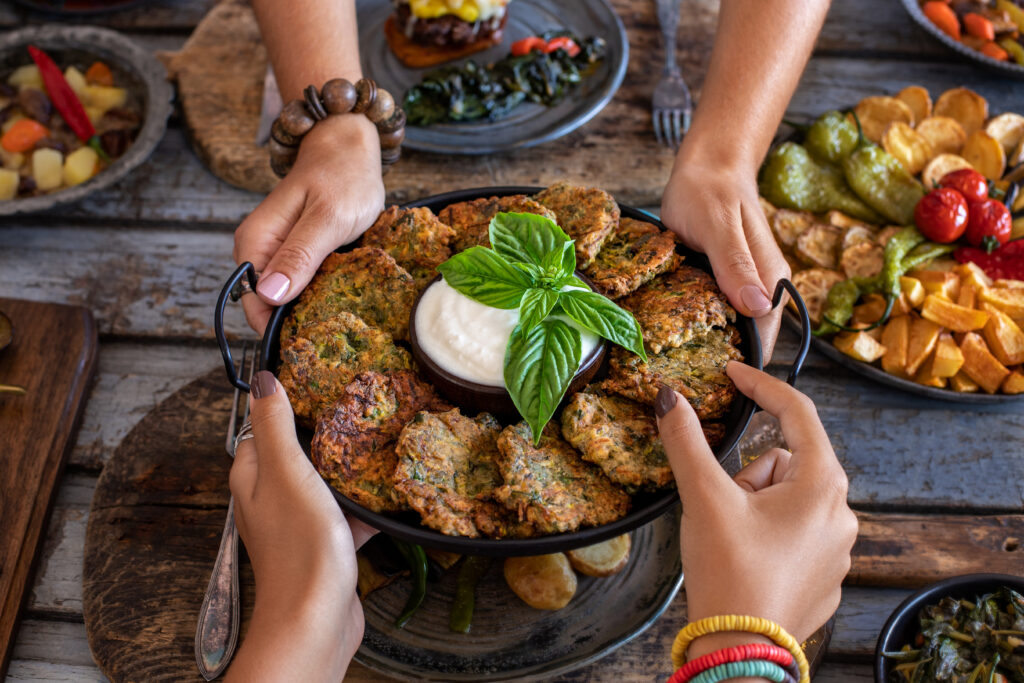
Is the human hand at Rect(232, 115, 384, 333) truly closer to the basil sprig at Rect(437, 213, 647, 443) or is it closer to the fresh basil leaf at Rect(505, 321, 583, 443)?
the basil sprig at Rect(437, 213, 647, 443)

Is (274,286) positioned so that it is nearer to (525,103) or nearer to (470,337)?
(470,337)

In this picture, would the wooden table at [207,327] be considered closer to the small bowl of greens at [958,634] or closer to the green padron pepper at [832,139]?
the small bowl of greens at [958,634]

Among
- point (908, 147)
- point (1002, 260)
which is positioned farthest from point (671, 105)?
point (1002, 260)

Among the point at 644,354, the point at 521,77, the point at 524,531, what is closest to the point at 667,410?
the point at 644,354

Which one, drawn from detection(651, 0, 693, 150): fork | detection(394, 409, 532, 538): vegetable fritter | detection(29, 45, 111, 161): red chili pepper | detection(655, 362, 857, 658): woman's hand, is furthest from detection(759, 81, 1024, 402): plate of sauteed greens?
detection(29, 45, 111, 161): red chili pepper

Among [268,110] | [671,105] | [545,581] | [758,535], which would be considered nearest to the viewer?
[758,535]

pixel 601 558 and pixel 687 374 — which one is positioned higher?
pixel 687 374

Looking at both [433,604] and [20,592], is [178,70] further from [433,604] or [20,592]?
[433,604]
